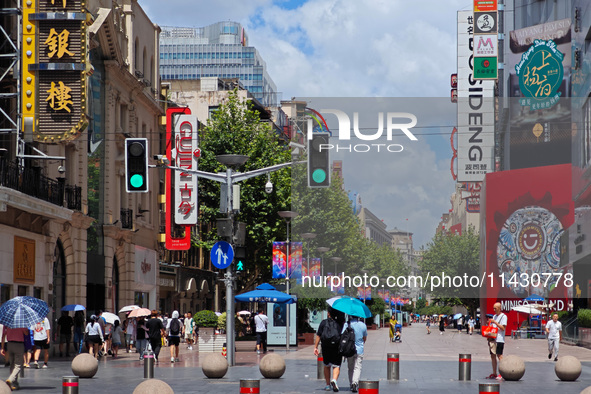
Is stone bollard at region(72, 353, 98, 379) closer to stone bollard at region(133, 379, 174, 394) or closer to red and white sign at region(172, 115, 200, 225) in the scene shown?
stone bollard at region(133, 379, 174, 394)

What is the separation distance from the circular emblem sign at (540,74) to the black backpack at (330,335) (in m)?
55.1

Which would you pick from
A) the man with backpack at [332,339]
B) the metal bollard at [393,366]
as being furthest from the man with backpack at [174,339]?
the man with backpack at [332,339]

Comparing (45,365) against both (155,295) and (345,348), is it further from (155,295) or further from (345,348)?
(155,295)

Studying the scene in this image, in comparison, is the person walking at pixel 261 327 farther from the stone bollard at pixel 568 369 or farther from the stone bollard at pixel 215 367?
the stone bollard at pixel 568 369

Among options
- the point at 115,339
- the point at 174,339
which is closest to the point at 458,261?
the point at 115,339

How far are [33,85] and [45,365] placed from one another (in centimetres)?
872

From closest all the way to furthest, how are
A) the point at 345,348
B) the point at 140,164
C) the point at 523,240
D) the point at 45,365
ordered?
1. the point at 345,348
2. the point at 140,164
3. the point at 45,365
4. the point at 523,240

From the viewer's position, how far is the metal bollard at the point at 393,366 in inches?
923

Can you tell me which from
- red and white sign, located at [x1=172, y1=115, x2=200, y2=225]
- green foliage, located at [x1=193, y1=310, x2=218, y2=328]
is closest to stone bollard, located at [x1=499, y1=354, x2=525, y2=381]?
green foliage, located at [x1=193, y1=310, x2=218, y2=328]

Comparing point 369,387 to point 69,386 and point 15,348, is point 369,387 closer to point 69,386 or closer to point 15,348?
point 69,386

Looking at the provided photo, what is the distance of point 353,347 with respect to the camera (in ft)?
63.2

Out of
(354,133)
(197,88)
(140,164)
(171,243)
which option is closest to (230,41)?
(197,88)

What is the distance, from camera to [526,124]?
74125 millimetres

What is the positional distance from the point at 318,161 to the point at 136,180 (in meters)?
→ 4.39
